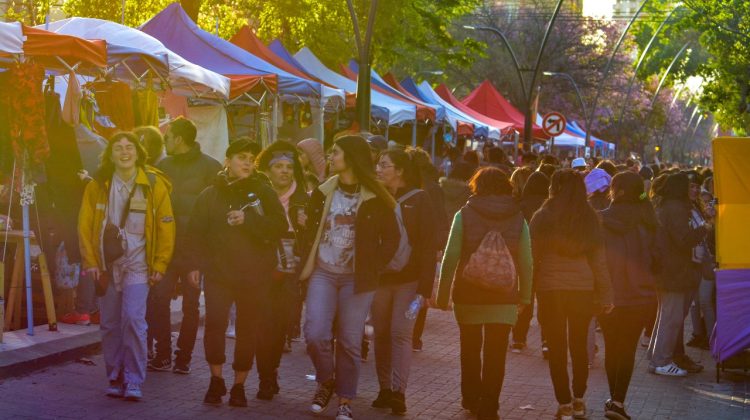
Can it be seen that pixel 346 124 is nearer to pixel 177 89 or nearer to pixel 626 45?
pixel 177 89

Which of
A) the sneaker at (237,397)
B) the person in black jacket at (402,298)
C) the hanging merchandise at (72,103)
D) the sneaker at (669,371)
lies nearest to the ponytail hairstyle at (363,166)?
the person in black jacket at (402,298)

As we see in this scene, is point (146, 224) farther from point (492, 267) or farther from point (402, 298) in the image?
point (492, 267)

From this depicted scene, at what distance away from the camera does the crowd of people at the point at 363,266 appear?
7746 millimetres

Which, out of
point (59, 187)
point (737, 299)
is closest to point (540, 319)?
point (737, 299)

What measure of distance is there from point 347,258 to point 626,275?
6.63ft

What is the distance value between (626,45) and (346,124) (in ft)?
164

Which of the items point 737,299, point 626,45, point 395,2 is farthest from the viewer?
point 626,45

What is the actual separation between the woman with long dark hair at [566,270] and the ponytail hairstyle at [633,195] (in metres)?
0.59

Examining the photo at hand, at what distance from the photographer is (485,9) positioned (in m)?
63.0

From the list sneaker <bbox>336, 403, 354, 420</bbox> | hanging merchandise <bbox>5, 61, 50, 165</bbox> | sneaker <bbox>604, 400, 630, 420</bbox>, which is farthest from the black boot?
hanging merchandise <bbox>5, 61, 50, 165</bbox>

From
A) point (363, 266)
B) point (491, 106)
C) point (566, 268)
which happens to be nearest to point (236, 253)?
point (363, 266)

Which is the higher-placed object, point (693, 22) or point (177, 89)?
point (693, 22)

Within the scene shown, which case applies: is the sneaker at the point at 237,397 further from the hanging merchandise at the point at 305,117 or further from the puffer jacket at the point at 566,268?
the hanging merchandise at the point at 305,117

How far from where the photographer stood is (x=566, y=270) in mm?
8055
